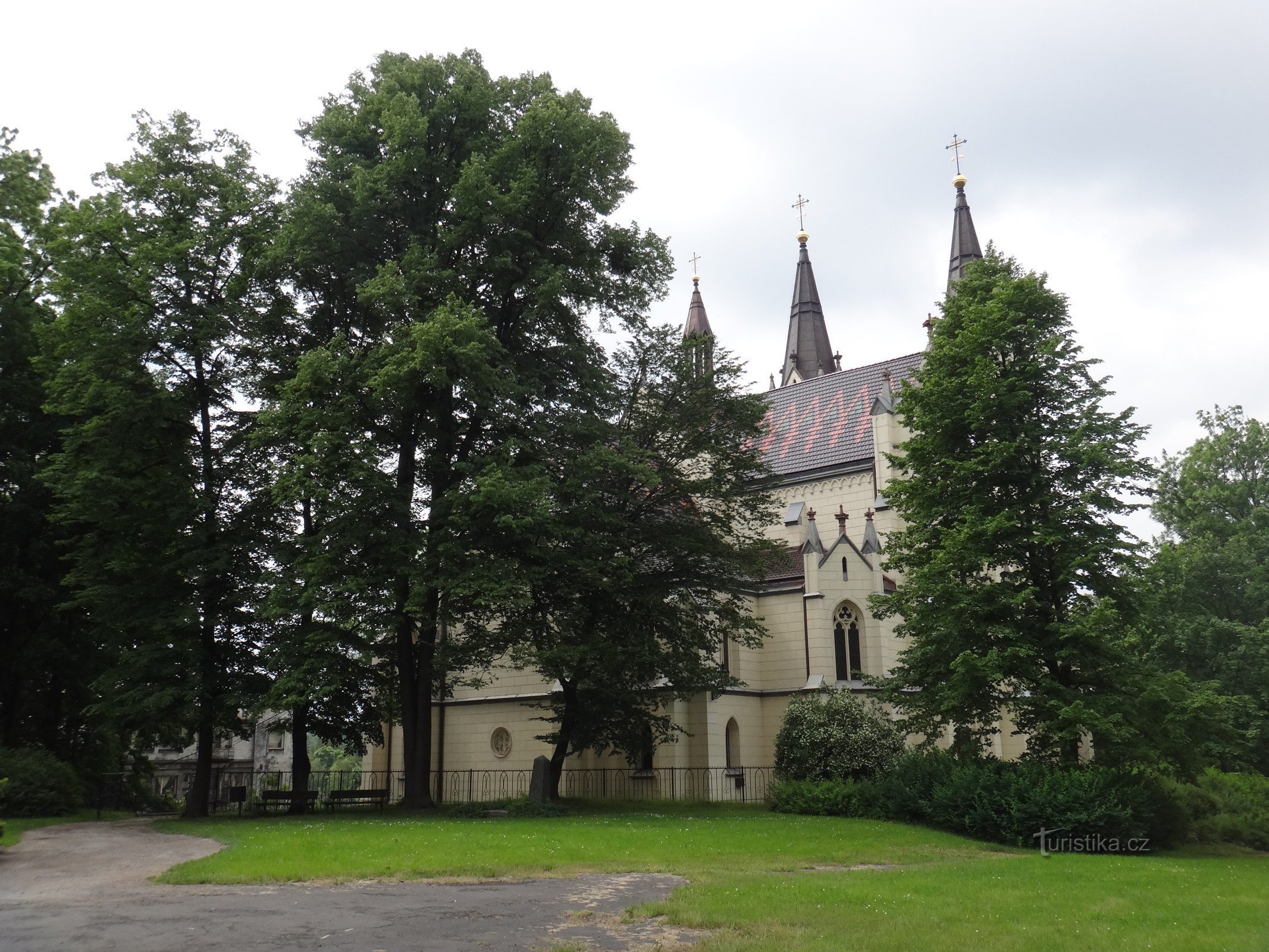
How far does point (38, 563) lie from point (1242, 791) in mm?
32789

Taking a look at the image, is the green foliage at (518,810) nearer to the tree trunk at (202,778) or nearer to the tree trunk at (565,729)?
the tree trunk at (565,729)

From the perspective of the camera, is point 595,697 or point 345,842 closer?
point 345,842

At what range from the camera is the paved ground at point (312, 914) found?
30.0 ft

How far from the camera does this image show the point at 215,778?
31.8m

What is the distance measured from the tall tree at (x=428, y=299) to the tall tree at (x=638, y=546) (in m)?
1.48

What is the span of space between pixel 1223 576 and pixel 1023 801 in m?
24.9

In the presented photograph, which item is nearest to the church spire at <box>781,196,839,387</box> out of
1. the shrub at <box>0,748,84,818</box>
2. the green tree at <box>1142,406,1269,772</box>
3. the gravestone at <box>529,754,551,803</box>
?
the green tree at <box>1142,406,1269,772</box>

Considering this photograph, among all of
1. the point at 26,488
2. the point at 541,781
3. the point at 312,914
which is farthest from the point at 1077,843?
the point at 26,488

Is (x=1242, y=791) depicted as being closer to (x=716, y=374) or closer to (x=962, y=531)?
(x=962, y=531)

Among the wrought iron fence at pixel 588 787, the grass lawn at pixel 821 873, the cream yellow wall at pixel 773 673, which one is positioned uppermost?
the cream yellow wall at pixel 773 673

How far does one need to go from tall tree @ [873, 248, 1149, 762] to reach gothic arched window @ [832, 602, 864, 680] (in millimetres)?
7505

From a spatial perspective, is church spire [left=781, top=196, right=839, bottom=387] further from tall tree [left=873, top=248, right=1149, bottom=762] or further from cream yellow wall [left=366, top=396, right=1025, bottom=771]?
tall tree [left=873, top=248, right=1149, bottom=762]

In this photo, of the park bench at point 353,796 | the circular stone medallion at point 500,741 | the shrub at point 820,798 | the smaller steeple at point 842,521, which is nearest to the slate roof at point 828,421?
the smaller steeple at point 842,521

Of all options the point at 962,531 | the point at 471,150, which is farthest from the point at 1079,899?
the point at 471,150
